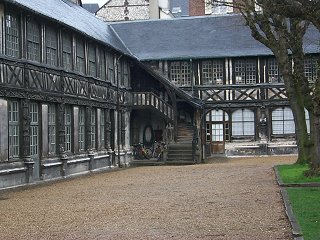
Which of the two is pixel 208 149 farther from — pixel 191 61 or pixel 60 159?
pixel 60 159

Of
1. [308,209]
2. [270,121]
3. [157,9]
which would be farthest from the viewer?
[157,9]

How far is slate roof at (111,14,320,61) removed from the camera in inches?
1403

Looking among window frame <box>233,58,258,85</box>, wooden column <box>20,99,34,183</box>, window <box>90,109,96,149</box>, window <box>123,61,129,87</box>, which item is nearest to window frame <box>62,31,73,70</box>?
window <box>90,109,96,149</box>

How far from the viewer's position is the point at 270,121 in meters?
35.3

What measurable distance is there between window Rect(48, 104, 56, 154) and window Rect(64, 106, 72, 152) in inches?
42.4

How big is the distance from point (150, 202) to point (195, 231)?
4.18 m

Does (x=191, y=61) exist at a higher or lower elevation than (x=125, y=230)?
higher

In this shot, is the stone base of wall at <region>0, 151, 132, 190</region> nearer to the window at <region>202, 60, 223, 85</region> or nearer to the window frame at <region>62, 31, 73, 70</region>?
the window frame at <region>62, 31, 73, 70</region>

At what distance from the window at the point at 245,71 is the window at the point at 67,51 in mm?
14568

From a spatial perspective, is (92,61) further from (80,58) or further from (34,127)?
(34,127)

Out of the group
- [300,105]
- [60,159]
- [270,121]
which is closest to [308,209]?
[300,105]

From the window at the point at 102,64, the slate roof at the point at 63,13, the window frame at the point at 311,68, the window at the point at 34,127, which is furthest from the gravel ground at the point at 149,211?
the window frame at the point at 311,68

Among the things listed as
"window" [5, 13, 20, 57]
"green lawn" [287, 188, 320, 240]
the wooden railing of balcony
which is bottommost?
"green lawn" [287, 188, 320, 240]

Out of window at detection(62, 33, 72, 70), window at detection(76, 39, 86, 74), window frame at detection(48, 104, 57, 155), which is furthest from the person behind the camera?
window at detection(76, 39, 86, 74)
